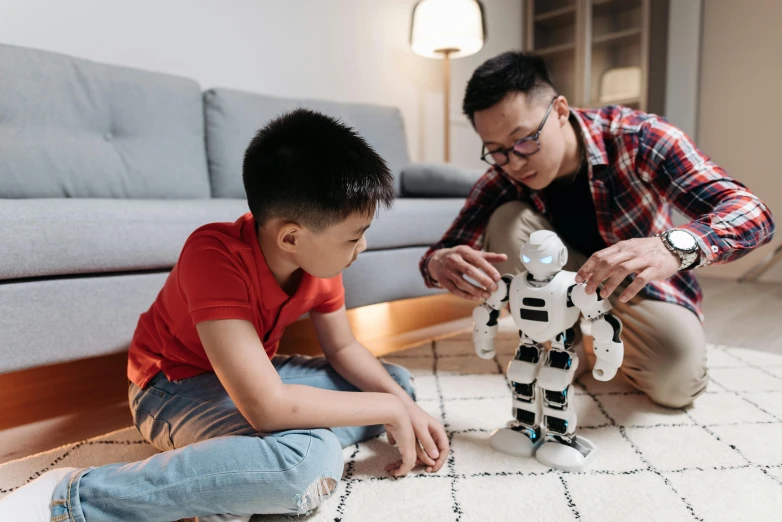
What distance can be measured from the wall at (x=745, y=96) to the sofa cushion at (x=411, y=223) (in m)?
1.99

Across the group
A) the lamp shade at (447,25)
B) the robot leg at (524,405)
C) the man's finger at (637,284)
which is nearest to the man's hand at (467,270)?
the robot leg at (524,405)

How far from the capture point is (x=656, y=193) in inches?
48.2

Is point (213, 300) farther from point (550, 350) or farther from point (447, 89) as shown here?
point (447, 89)

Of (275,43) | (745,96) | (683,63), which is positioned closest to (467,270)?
(275,43)

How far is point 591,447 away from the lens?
965 millimetres

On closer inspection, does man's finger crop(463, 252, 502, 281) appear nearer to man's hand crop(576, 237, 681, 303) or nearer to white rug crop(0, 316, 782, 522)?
man's hand crop(576, 237, 681, 303)

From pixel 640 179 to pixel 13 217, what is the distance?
4.57 feet

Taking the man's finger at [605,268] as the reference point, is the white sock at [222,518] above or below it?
below

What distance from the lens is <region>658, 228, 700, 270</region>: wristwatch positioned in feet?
2.93

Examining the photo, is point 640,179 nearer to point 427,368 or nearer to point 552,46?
point 427,368

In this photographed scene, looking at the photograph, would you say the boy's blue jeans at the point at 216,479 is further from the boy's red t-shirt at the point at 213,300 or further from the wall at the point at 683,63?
the wall at the point at 683,63

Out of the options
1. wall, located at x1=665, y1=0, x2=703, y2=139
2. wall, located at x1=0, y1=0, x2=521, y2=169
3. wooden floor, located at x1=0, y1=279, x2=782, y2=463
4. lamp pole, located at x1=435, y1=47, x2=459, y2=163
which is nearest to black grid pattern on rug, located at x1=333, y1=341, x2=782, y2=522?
wooden floor, located at x1=0, y1=279, x2=782, y2=463

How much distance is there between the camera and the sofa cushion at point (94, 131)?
4.99 feet

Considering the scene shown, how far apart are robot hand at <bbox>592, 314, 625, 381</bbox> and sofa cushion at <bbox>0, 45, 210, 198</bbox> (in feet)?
4.96
